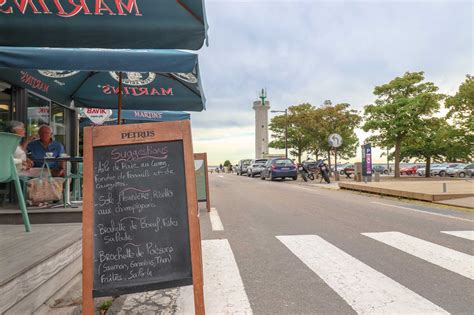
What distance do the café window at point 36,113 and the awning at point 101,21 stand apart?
4.76 m

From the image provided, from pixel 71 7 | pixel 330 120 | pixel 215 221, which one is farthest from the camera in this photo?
pixel 330 120

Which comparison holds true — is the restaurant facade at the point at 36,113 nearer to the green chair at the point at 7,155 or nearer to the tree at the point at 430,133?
the green chair at the point at 7,155

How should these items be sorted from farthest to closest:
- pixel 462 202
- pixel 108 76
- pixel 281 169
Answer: pixel 281 169
pixel 462 202
pixel 108 76

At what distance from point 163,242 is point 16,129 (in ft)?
13.7

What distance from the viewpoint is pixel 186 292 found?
12.3ft

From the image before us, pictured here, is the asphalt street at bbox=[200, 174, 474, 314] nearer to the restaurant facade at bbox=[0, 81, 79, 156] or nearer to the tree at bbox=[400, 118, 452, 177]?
the restaurant facade at bbox=[0, 81, 79, 156]

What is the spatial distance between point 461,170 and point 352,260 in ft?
141

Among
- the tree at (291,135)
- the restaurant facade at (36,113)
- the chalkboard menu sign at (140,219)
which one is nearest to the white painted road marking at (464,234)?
the chalkboard menu sign at (140,219)

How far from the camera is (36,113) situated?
8227 mm

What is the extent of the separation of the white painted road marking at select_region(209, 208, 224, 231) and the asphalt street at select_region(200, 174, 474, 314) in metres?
0.02

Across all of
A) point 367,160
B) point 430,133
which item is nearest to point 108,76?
point 367,160

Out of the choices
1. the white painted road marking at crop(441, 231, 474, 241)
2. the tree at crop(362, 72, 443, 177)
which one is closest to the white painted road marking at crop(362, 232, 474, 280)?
the white painted road marking at crop(441, 231, 474, 241)

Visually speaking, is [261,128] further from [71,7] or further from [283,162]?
[71,7]

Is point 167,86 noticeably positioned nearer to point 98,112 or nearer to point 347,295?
point 347,295
